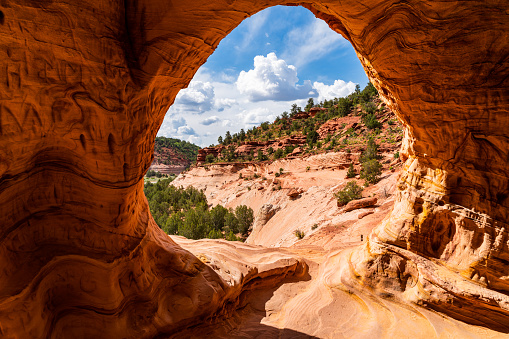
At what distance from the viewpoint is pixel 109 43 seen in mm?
2918

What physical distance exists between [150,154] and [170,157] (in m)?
101

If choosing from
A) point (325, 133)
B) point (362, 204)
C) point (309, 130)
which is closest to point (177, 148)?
point (309, 130)

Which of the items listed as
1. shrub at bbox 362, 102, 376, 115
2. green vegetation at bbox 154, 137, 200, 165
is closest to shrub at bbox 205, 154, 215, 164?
shrub at bbox 362, 102, 376, 115

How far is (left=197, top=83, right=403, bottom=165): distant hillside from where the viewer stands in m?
29.8

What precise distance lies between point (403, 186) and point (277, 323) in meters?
4.12

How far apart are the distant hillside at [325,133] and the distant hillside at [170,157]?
33635 millimetres

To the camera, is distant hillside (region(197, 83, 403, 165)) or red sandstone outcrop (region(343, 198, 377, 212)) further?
distant hillside (region(197, 83, 403, 165))

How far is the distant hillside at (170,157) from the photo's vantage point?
91.5m

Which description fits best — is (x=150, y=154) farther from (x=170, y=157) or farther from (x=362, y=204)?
(x=170, y=157)

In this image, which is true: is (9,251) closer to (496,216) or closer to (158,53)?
(158,53)

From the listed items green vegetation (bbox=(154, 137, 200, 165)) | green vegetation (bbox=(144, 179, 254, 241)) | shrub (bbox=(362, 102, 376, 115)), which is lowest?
green vegetation (bbox=(144, 179, 254, 241))

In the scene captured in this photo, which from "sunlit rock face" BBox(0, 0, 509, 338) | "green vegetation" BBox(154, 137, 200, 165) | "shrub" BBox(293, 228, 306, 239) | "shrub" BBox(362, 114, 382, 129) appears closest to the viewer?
"sunlit rock face" BBox(0, 0, 509, 338)

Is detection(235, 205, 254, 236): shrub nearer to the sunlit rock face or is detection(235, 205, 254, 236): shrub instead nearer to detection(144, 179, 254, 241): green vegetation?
detection(144, 179, 254, 241): green vegetation

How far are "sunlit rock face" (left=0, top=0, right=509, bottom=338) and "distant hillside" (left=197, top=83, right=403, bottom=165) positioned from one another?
21.2 metres
